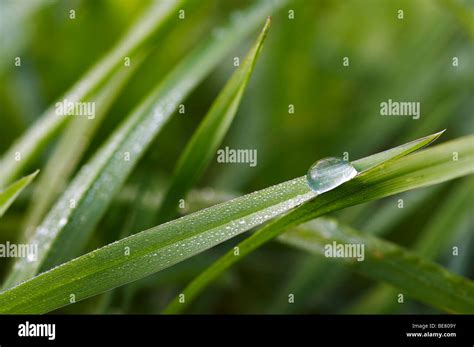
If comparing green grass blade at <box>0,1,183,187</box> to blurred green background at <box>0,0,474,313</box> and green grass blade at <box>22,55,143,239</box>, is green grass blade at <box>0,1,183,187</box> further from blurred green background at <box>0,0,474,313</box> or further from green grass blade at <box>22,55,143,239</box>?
blurred green background at <box>0,0,474,313</box>

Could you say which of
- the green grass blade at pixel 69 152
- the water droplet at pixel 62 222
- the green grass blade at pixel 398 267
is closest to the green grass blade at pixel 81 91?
the green grass blade at pixel 69 152

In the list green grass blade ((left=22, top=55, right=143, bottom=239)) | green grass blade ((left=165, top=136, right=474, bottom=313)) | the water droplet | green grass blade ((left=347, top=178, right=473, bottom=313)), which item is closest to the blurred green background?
green grass blade ((left=347, top=178, right=473, bottom=313))

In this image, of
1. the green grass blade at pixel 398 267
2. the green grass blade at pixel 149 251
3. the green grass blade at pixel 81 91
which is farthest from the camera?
the green grass blade at pixel 81 91

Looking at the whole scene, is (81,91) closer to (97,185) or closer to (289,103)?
(97,185)

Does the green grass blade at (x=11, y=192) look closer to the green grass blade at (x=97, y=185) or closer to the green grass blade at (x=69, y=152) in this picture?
the green grass blade at (x=97, y=185)
